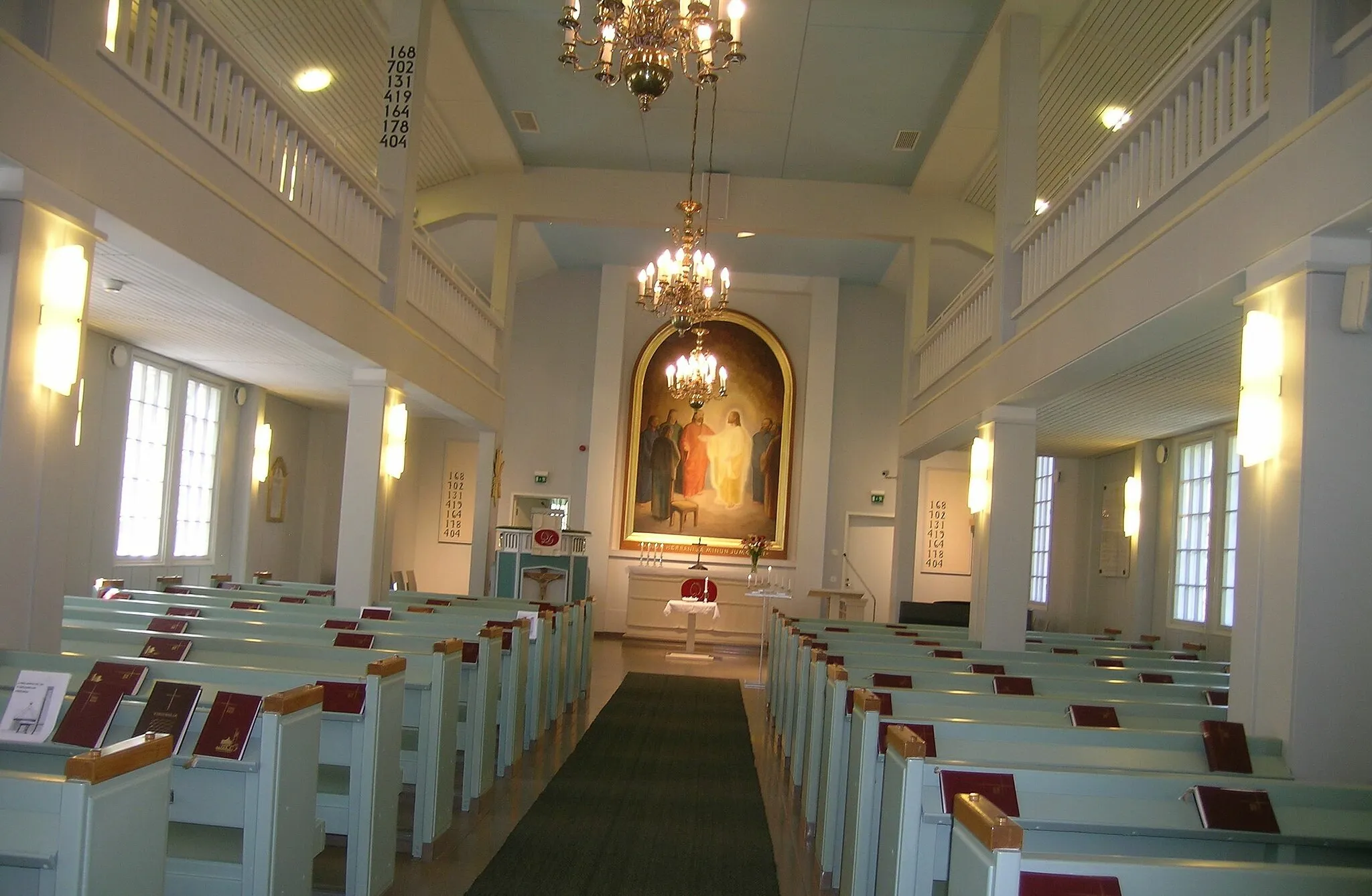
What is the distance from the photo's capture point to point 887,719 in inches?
153

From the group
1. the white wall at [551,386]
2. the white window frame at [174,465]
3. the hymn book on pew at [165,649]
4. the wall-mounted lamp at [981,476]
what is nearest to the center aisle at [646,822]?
the hymn book on pew at [165,649]

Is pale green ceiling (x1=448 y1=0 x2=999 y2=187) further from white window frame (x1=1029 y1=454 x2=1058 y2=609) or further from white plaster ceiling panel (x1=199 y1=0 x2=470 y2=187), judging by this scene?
white window frame (x1=1029 y1=454 x2=1058 y2=609)

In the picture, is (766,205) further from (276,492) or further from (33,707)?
(33,707)

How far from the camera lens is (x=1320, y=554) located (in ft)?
12.5

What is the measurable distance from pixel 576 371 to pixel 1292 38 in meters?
13.1

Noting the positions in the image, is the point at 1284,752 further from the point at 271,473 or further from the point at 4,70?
the point at 271,473

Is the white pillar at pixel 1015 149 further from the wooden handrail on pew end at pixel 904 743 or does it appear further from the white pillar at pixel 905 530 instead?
the wooden handrail on pew end at pixel 904 743

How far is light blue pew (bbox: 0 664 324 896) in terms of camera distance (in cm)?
317

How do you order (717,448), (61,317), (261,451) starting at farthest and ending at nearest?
(717,448) → (261,451) → (61,317)

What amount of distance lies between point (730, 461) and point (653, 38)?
A: 39.7ft

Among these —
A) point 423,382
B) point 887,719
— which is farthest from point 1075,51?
point 887,719

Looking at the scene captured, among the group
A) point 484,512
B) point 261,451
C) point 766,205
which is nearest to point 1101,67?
point 766,205

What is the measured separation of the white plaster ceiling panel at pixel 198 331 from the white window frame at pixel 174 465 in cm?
15

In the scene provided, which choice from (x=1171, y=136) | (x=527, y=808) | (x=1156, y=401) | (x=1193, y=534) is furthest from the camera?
(x=1193, y=534)
